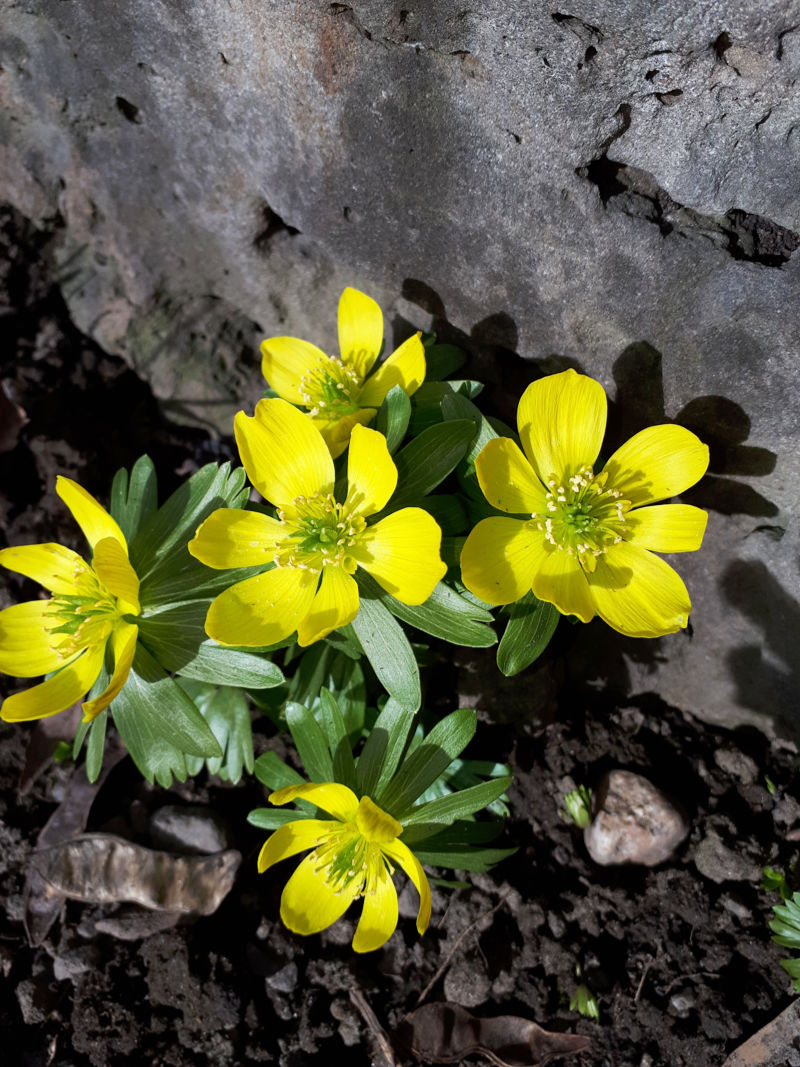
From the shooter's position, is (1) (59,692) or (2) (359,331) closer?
(1) (59,692)

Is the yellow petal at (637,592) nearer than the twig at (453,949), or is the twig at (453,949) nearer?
the yellow petal at (637,592)

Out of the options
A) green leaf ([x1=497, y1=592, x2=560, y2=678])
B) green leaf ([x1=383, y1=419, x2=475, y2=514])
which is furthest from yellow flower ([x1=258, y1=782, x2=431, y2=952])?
green leaf ([x1=383, y1=419, x2=475, y2=514])

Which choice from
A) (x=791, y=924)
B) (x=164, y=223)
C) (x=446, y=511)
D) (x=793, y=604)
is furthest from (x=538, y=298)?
(x=791, y=924)

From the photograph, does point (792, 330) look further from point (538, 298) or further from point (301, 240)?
point (301, 240)

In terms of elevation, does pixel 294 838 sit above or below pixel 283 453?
below

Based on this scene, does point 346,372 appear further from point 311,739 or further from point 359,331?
point 311,739

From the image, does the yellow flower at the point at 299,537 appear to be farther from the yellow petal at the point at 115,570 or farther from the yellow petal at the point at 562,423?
the yellow petal at the point at 562,423

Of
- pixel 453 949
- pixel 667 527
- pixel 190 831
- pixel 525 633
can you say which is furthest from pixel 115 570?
pixel 453 949

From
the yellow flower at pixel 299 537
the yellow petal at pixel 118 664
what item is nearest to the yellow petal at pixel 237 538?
the yellow flower at pixel 299 537
